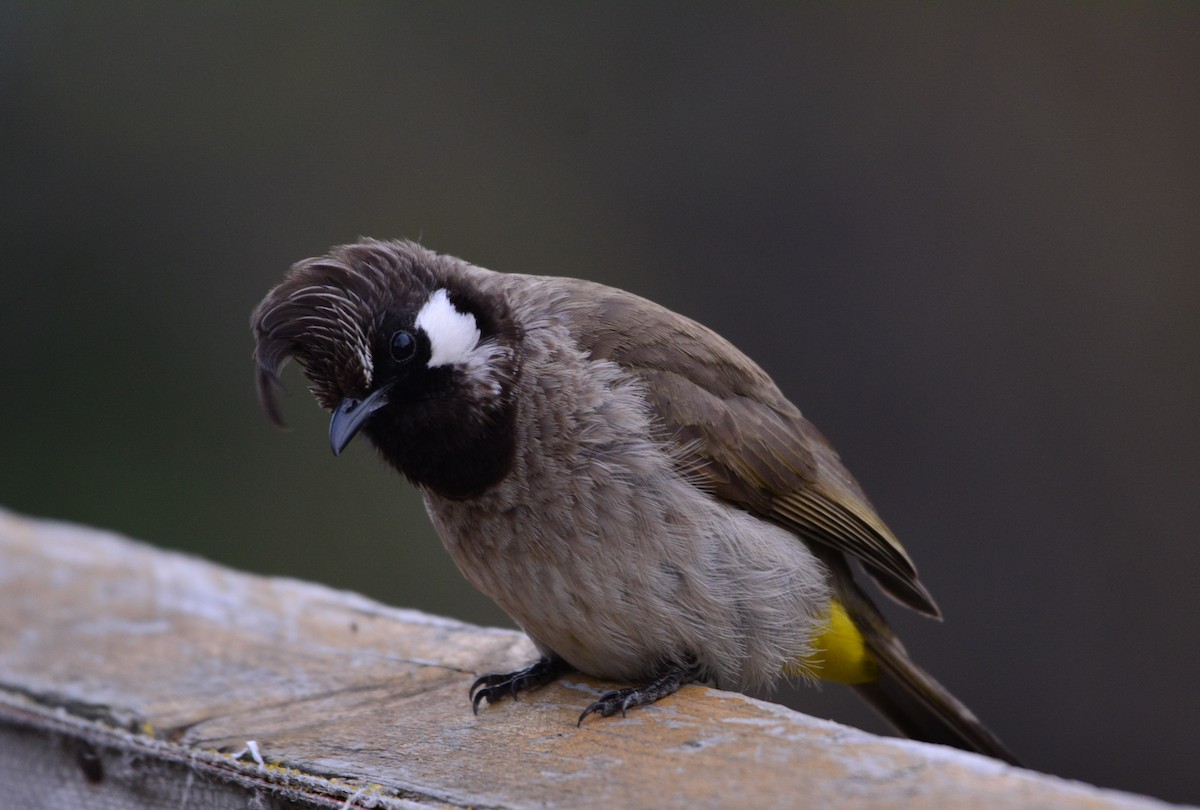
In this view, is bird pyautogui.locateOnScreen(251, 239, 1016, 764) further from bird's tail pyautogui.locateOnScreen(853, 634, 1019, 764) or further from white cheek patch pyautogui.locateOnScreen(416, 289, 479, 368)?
bird's tail pyautogui.locateOnScreen(853, 634, 1019, 764)

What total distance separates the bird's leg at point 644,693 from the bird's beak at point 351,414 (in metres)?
0.78

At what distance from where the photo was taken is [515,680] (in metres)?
3.09

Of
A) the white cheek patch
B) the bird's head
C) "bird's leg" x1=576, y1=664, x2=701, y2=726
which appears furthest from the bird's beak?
"bird's leg" x1=576, y1=664, x2=701, y2=726

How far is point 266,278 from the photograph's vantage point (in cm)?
815

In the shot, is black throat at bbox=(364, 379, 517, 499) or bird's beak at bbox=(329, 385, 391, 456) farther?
black throat at bbox=(364, 379, 517, 499)

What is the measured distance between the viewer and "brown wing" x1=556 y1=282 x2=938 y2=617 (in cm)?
325

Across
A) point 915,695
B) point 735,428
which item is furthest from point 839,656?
point 735,428

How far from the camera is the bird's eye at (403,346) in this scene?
301cm

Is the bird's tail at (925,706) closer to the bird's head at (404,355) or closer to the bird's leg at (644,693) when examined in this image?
the bird's leg at (644,693)

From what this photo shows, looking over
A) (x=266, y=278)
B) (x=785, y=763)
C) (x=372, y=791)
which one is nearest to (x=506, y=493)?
(x=372, y=791)

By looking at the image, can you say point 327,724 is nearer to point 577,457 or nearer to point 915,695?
point 577,457

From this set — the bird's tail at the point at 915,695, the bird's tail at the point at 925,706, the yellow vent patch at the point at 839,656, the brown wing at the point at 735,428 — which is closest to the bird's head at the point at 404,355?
the brown wing at the point at 735,428

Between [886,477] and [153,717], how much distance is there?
4.33 metres

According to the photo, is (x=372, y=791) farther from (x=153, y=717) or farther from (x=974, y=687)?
(x=974, y=687)
